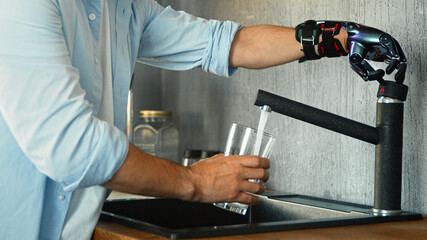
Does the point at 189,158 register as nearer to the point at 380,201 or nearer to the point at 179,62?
the point at 179,62

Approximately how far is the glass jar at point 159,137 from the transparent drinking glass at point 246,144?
1.05 meters

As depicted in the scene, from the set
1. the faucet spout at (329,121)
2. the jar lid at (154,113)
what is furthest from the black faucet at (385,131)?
the jar lid at (154,113)

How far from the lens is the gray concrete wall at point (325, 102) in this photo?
49.4 inches

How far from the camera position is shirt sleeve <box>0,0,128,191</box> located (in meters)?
0.84

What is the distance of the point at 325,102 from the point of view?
1500 mm

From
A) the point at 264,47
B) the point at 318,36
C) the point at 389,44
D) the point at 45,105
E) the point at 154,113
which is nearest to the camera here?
the point at 45,105

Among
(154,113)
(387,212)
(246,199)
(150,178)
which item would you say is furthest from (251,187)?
(154,113)

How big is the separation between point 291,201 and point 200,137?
71 cm

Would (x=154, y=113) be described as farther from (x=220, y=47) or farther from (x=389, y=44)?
(x=389, y=44)

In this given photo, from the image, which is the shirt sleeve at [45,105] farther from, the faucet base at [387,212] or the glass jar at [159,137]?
the glass jar at [159,137]

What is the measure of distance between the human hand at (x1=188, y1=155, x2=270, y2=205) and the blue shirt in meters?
0.18

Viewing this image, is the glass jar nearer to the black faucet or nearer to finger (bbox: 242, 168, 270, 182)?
the black faucet

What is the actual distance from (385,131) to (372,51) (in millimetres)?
177

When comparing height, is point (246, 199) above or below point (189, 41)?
below
